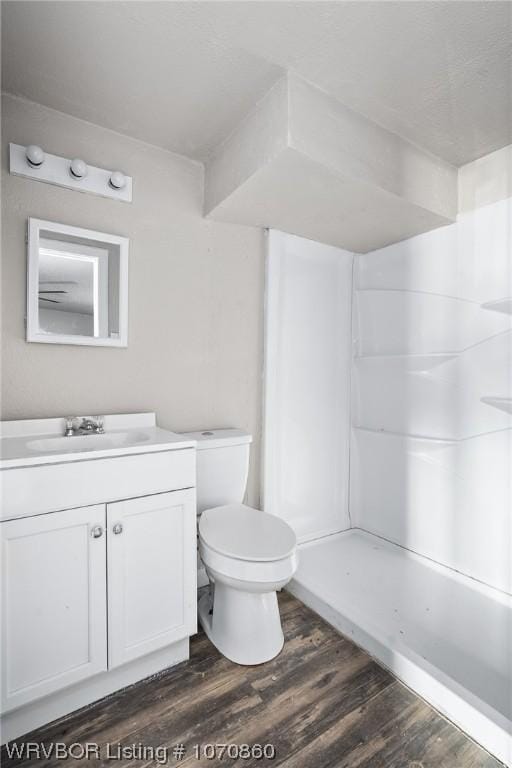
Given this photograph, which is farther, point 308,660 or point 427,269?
point 427,269

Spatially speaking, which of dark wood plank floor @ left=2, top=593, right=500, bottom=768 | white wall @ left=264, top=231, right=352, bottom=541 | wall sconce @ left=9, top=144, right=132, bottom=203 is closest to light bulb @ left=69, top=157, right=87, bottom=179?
wall sconce @ left=9, top=144, right=132, bottom=203

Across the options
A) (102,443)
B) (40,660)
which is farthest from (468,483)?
(40,660)

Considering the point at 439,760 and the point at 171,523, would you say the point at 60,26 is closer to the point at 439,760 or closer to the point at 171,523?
the point at 171,523

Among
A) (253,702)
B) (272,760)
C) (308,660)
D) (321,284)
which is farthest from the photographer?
(321,284)

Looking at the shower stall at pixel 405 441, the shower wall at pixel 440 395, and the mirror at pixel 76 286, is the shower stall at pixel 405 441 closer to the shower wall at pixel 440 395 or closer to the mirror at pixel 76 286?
the shower wall at pixel 440 395

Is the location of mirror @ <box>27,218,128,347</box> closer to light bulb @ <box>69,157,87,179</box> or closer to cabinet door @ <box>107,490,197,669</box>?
light bulb @ <box>69,157,87,179</box>

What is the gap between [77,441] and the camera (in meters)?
1.51

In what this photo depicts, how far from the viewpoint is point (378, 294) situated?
7.95 ft

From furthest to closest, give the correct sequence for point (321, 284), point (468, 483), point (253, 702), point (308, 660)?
point (321, 284) → point (468, 483) → point (308, 660) → point (253, 702)

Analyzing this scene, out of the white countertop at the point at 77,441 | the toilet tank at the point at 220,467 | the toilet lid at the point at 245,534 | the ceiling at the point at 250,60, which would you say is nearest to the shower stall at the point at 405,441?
the toilet tank at the point at 220,467

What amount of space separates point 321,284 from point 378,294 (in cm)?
37

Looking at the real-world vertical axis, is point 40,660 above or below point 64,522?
below

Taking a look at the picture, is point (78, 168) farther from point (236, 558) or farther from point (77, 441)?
point (236, 558)

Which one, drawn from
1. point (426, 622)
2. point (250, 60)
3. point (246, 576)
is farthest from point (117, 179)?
point (426, 622)
